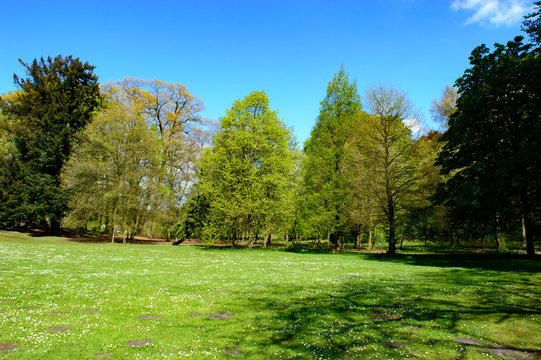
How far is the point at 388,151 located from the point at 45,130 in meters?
47.5

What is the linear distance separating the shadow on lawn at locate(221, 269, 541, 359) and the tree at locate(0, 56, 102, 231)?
42948mm

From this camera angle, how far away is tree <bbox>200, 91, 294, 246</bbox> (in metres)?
31.9

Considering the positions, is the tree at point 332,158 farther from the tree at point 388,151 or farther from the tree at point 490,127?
the tree at point 490,127

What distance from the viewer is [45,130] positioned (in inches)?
1625

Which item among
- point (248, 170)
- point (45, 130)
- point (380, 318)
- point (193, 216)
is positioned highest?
point (45, 130)

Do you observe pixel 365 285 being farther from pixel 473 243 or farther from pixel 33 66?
pixel 33 66

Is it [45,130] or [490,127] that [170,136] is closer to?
[45,130]

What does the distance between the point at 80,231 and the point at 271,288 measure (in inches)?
1765

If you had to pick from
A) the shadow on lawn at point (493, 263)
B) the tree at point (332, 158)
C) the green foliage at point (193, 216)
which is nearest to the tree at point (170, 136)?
the green foliage at point (193, 216)

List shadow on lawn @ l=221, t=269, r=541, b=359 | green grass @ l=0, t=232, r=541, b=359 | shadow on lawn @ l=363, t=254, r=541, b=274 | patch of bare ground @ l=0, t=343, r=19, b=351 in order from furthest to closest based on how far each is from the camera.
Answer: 1. shadow on lawn @ l=363, t=254, r=541, b=274
2. shadow on lawn @ l=221, t=269, r=541, b=359
3. green grass @ l=0, t=232, r=541, b=359
4. patch of bare ground @ l=0, t=343, r=19, b=351

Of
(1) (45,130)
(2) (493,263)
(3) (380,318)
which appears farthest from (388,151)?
(1) (45,130)

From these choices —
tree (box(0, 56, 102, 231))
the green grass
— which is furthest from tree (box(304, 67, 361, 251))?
tree (box(0, 56, 102, 231))

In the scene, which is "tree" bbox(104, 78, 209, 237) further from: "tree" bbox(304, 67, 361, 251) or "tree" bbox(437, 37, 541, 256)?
"tree" bbox(437, 37, 541, 256)

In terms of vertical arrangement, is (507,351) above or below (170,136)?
below
